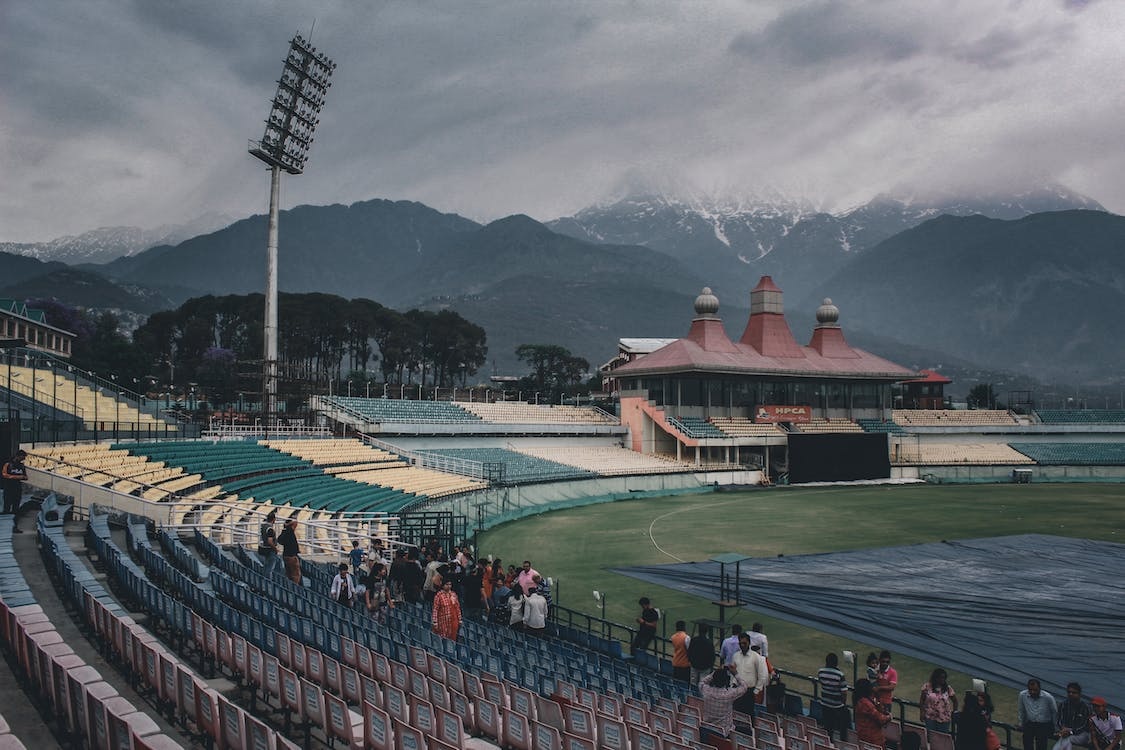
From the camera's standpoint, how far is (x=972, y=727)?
8961mm

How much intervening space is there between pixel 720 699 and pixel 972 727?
2.81 meters

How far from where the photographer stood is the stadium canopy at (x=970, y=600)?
15117 mm

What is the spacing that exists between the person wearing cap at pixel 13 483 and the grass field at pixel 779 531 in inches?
496

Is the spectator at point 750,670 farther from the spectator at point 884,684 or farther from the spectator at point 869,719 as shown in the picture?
the spectator at point 884,684

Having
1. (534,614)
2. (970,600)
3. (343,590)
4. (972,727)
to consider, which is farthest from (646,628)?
(970,600)

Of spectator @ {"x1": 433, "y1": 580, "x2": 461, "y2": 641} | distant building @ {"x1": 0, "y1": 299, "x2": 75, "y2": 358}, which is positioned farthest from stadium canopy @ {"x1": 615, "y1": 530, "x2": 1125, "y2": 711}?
distant building @ {"x1": 0, "y1": 299, "x2": 75, "y2": 358}

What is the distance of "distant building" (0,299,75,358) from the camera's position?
53.0 metres

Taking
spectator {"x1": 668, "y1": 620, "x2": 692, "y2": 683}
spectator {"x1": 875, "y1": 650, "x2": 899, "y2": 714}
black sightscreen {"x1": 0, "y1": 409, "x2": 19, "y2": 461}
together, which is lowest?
spectator {"x1": 668, "y1": 620, "x2": 692, "y2": 683}

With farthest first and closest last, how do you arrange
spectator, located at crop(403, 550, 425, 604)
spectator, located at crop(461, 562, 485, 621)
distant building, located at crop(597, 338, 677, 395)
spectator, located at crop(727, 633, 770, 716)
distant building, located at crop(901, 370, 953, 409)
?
distant building, located at crop(597, 338, 677, 395) → distant building, located at crop(901, 370, 953, 409) → spectator, located at crop(461, 562, 485, 621) → spectator, located at crop(403, 550, 425, 604) → spectator, located at crop(727, 633, 770, 716)

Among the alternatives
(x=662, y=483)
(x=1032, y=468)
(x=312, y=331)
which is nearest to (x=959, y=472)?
(x=1032, y=468)

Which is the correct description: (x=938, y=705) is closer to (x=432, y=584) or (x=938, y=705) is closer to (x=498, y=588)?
(x=498, y=588)

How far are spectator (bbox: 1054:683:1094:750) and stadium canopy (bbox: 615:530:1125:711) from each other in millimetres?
4148

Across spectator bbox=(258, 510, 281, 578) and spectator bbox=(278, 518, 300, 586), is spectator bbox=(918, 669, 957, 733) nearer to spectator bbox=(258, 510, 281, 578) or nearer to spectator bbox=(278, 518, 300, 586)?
spectator bbox=(278, 518, 300, 586)

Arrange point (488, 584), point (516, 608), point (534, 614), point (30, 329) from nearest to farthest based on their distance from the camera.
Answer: point (534, 614)
point (516, 608)
point (488, 584)
point (30, 329)
